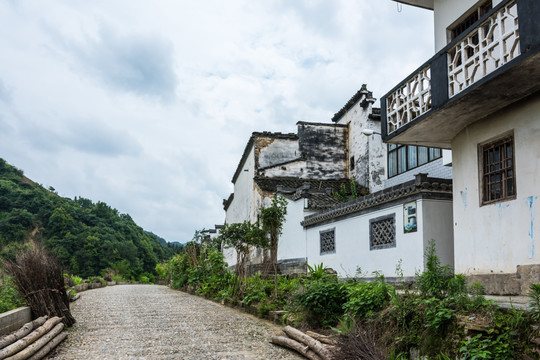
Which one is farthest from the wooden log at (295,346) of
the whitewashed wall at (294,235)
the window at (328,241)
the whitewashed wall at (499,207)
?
the whitewashed wall at (294,235)

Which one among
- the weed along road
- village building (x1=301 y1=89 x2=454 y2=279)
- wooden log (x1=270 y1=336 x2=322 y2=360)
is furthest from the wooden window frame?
the weed along road

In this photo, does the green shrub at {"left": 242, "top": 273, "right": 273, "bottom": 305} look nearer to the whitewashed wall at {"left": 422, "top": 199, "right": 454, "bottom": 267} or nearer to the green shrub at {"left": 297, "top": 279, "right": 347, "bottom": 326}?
the green shrub at {"left": 297, "top": 279, "right": 347, "bottom": 326}

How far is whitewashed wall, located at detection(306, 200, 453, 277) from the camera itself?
10375mm

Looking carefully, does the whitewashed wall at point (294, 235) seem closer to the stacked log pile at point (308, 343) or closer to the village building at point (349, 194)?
the village building at point (349, 194)

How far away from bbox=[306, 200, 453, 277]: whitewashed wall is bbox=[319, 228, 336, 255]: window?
5.3 inches

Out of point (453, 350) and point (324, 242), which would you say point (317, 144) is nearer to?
point (324, 242)

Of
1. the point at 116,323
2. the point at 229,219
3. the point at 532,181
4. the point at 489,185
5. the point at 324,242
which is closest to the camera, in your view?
the point at 532,181

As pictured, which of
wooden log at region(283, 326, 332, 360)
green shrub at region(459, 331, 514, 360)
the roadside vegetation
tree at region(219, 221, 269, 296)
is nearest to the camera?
green shrub at region(459, 331, 514, 360)

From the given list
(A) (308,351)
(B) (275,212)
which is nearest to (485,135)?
(A) (308,351)

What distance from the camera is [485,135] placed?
809 centimetres

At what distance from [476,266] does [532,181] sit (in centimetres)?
180

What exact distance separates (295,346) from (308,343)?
0.94 ft

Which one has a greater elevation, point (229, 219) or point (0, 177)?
point (0, 177)

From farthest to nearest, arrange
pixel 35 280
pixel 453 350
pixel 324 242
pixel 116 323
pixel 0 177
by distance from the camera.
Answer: pixel 0 177 → pixel 324 242 → pixel 116 323 → pixel 35 280 → pixel 453 350
